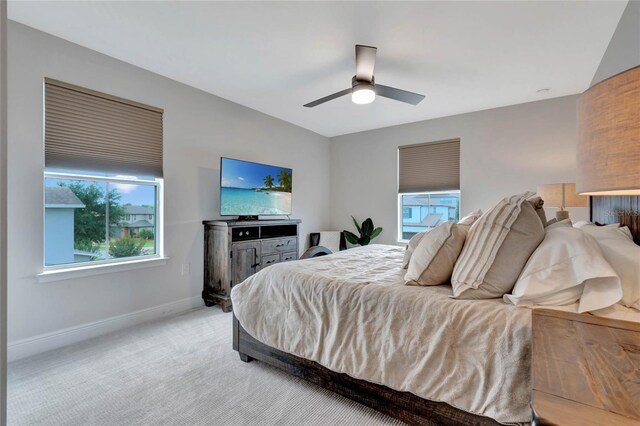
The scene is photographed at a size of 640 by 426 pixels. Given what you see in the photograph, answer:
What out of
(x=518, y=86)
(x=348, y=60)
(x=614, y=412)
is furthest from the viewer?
(x=518, y=86)

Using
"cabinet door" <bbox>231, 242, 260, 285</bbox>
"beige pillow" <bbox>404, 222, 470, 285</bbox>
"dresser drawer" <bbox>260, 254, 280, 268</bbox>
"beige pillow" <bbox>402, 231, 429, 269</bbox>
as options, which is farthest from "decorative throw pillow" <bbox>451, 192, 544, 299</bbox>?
"dresser drawer" <bbox>260, 254, 280, 268</bbox>

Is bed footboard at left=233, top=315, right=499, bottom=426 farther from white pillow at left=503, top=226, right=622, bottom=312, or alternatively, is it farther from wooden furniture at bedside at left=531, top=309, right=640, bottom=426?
wooden furniture at bedside at left=531, top=309, right=640, bottom=426

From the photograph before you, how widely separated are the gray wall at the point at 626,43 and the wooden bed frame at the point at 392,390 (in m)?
0.92

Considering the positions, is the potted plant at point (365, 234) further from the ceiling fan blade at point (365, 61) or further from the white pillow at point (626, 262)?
the white pillow at point (626, 262)

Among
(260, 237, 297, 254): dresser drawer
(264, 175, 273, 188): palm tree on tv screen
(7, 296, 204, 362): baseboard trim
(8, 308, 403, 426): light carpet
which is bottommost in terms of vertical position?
(8, 308, 403, 426): light carpet

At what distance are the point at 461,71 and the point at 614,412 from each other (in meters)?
3.13

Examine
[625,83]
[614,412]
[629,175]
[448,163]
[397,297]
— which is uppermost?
[448,163]

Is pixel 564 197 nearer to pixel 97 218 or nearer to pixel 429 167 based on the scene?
pixel 429 167

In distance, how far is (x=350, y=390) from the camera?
1.69m

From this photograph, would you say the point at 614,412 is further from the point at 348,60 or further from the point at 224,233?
the point at 224,233

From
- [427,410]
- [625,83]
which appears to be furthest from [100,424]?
[625,83]

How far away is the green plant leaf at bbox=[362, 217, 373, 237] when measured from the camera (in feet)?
16.1

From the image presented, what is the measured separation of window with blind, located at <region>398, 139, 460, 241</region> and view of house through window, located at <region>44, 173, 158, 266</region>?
3613 mm

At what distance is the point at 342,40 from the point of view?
7.67ft
